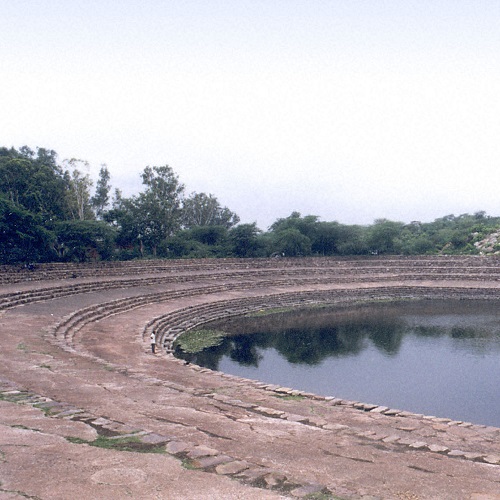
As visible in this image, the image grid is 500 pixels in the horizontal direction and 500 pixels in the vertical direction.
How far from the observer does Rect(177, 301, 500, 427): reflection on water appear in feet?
38.7

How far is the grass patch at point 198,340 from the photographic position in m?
16.4

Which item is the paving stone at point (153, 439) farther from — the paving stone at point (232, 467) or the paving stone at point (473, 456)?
the paving stone at point (473, 456)

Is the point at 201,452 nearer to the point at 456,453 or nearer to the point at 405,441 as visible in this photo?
the point at 405,441

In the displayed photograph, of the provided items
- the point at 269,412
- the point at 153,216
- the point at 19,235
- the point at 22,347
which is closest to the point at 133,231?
the point at 153,216

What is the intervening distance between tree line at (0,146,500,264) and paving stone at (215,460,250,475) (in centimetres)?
2224

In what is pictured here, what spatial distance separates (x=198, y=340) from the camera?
17484 mm

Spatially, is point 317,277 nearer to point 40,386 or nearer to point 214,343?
point 214,343

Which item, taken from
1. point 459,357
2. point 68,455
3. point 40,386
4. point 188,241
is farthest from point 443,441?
point 188,241

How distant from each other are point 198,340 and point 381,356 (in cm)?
624

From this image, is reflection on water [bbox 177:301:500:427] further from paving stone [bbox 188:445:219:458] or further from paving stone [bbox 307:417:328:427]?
paving stone [bbox 188:445:219:458]

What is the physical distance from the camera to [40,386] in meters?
8.06

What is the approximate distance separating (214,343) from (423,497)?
1324 centimetres

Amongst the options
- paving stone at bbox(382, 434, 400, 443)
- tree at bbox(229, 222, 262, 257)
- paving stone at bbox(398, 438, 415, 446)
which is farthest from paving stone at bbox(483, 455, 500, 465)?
tree at bbox(229, 222, 262, 257)

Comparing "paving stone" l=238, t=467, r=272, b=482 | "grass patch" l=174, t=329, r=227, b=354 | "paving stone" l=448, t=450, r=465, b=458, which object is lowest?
"grass patch" l=174, t=329, r=227, b=354
